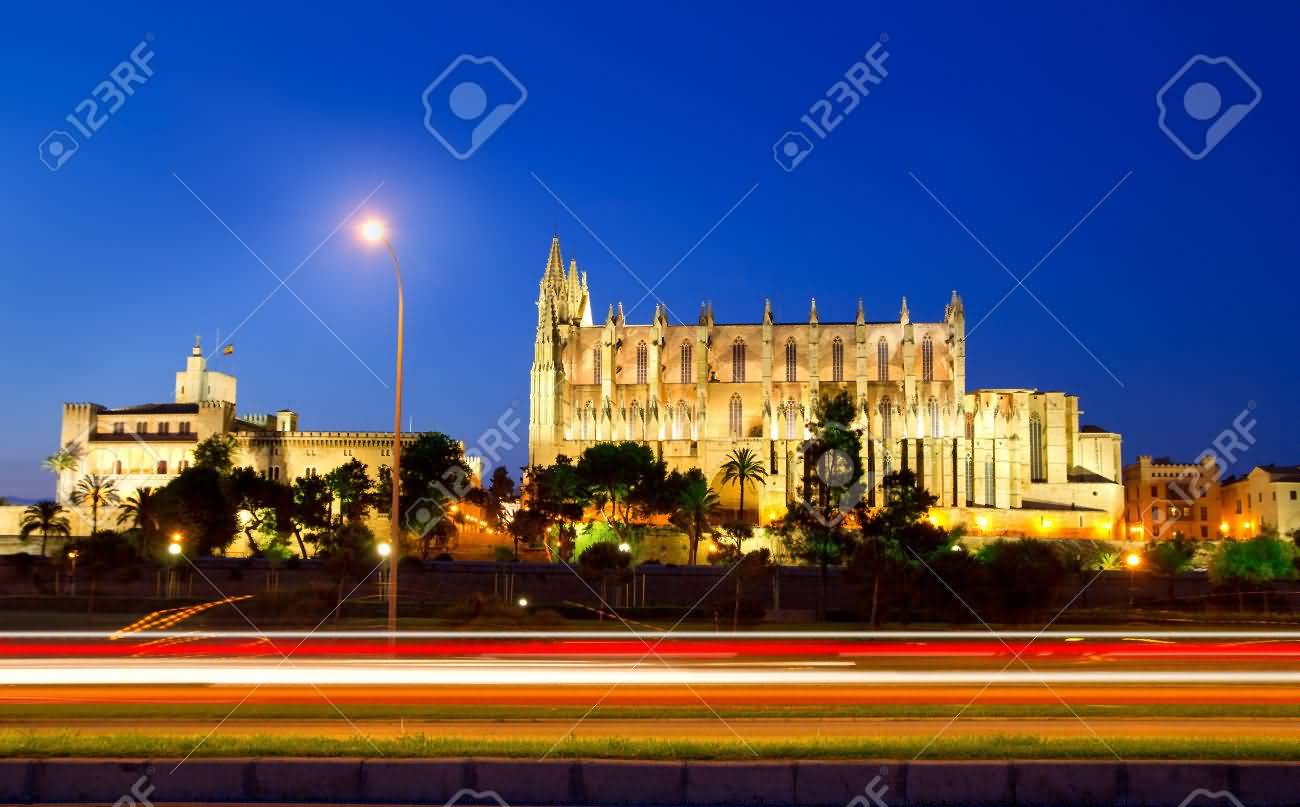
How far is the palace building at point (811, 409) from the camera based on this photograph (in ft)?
291

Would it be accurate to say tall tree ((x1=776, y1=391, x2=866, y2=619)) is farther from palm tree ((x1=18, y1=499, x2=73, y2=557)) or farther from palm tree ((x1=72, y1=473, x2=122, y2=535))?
palm tree ((x1=72, y1=473, x2=122, y2=535))

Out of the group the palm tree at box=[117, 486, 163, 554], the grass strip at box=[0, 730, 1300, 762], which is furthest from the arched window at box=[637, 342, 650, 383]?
the grass strip at box=[0, 730, 1300, 762]

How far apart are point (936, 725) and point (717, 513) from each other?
66.9 meters

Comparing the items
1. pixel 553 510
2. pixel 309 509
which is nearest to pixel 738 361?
pixel 553 510

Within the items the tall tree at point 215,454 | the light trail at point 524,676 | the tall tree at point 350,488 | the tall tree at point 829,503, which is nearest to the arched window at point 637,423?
the tall tree at point 350,488

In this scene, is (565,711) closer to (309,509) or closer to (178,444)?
(309,509)

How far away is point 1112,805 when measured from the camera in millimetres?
11188

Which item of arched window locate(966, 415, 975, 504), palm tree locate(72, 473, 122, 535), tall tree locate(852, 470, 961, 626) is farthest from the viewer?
palm tree locate(72, 473, 122, 535)

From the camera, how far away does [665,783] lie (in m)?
11.3

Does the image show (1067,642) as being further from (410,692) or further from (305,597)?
(305,597)

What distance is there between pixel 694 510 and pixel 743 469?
13.6 meters

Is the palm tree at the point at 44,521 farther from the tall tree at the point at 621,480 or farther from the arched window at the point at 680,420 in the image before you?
the arched window at the point at 680,420

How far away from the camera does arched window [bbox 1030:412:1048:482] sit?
94.2 meters

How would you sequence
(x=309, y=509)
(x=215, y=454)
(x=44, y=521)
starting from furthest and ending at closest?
(x=215, y=454)
(x=309, y=509)
(x=44, y=521)
